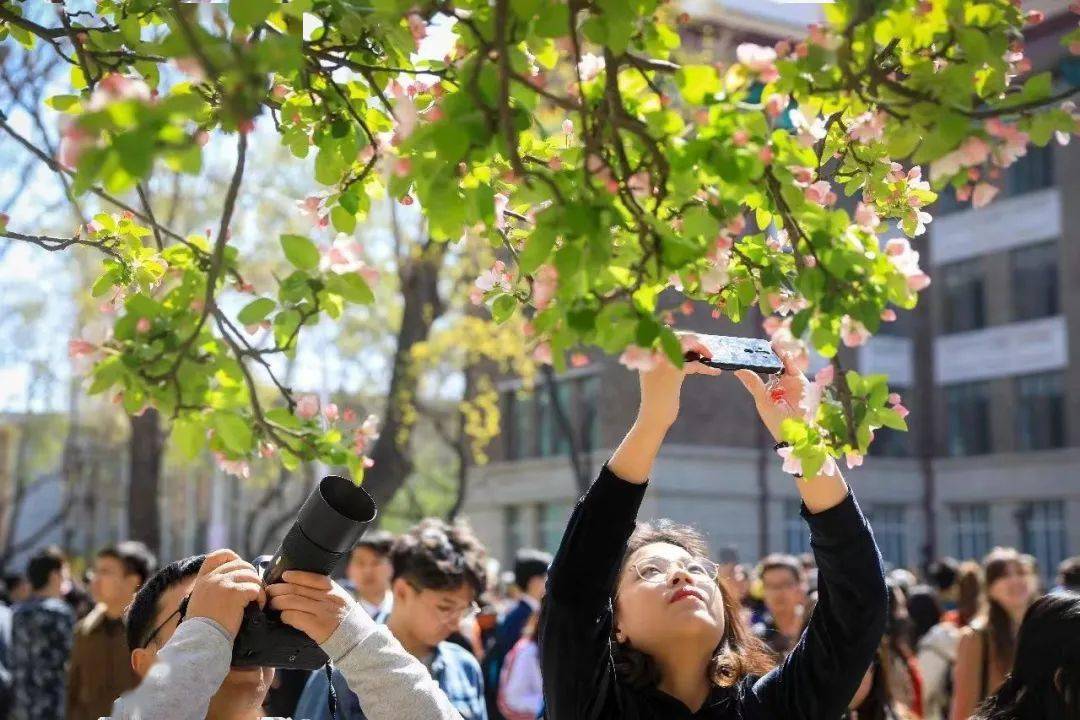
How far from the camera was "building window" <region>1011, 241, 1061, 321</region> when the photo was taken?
102 ft

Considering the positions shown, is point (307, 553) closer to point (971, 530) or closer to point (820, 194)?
point (820, 194)

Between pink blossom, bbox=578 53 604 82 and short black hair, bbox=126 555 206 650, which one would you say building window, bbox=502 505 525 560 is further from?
pink blossom, bbox=578 53 604 82

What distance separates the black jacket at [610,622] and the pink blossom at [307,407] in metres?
0.69

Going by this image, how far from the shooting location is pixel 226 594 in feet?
8.34

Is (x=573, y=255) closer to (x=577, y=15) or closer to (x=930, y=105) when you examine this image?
(x=577, y=15)

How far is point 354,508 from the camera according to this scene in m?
2.52

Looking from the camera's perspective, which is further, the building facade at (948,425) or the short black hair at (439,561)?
the building facade at (948,425)

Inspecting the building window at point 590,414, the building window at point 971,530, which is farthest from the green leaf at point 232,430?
the building window at point 971,530

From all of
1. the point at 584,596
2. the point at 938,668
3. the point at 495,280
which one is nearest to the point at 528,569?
the point at 938,668

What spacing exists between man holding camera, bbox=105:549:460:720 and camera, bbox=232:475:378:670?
0.02m

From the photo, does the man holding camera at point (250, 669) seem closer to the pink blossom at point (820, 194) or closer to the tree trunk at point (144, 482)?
the pink blossom at point (820, 194)

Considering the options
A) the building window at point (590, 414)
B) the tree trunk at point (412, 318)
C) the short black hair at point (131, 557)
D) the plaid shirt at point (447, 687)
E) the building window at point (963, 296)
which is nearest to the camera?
the plaid shirt at point (447, 687)

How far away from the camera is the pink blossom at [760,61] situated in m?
2.10

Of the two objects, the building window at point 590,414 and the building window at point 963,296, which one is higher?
the building window at point 963,296
